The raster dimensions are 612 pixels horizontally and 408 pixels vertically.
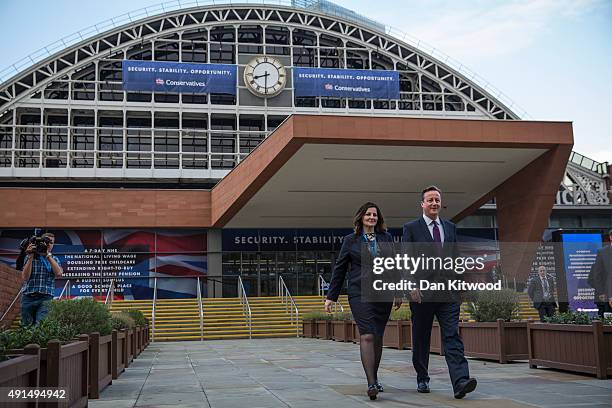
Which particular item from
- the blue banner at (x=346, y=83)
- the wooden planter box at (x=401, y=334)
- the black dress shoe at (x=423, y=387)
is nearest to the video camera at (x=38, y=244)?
the black dress shoe at (x=423, y=387)

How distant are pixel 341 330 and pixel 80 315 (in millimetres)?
11603

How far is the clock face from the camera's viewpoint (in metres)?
42.8

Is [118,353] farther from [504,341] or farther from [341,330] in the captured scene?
[341,330]

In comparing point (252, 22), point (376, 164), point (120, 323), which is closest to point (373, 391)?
point (120, 323)

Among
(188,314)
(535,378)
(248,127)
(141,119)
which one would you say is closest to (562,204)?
(248,127)

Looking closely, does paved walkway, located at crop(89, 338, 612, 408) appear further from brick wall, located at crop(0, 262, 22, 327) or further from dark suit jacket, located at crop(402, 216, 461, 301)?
brick wall, located at crop(0, 262, 22, 327)

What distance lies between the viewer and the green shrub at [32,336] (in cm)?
475

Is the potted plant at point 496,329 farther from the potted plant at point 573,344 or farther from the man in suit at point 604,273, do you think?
the man in suit at point 604,273

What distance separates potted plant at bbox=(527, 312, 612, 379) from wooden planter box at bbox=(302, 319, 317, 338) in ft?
45.3

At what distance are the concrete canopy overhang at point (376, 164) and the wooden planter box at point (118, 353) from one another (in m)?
11.8

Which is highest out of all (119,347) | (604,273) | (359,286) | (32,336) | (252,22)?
(252,22)

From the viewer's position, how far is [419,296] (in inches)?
255

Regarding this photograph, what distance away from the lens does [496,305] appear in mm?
10242

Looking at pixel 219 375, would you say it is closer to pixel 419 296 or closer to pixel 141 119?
pixel 419 296
